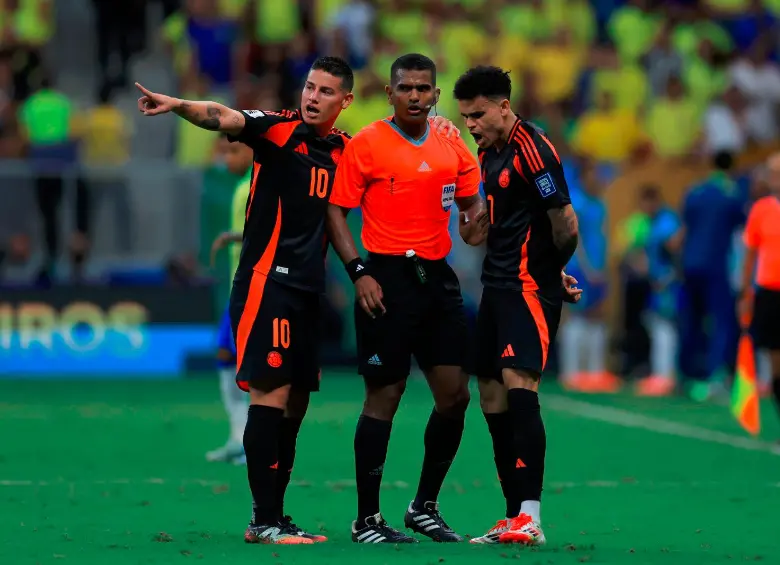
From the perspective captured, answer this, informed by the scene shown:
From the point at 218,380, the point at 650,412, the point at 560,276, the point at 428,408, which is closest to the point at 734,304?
the point at 650,412

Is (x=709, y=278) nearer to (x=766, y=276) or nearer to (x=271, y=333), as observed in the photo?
(x=766, y=276)

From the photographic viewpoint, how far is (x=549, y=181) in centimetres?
824

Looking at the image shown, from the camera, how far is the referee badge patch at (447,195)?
847 centimetres

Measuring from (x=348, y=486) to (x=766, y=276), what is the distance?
4898mm

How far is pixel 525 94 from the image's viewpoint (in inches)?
859

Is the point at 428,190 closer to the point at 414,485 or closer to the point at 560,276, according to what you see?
the point at 560,276

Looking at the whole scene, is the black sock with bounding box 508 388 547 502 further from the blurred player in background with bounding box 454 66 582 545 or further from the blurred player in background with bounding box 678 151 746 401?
the blurred player in background with bounding box 678 151 746 401

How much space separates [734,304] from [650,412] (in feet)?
10.0

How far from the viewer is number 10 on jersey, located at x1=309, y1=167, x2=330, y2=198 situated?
8367 mm

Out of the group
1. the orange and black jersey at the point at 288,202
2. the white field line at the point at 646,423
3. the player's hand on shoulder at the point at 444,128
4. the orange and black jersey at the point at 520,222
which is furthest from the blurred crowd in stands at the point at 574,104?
the orange and black jersey at the point at 520,222

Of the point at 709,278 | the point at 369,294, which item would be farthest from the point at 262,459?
the point at 709,278

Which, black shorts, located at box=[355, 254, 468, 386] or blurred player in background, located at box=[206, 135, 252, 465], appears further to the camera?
blurred player in background, located at box=[206, 135, 252, 465]

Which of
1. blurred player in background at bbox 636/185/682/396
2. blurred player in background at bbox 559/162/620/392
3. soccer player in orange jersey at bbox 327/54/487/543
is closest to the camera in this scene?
soccer player in orange jersey at bbox 327/54/487/543

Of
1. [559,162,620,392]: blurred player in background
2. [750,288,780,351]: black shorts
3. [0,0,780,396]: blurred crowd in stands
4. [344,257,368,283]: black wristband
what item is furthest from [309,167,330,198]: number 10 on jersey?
[559,162,620,392]: blurred player in background
